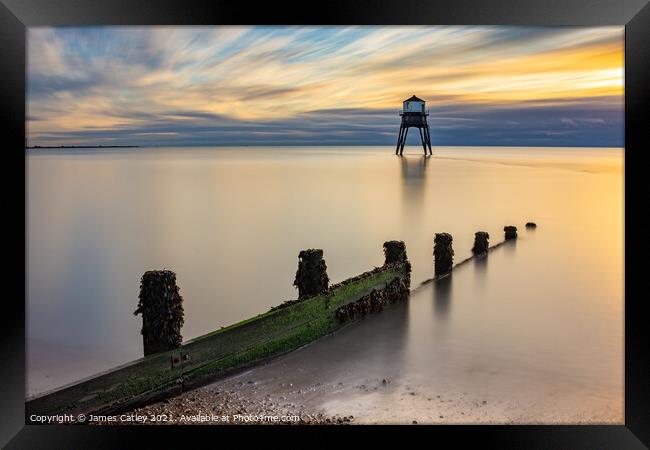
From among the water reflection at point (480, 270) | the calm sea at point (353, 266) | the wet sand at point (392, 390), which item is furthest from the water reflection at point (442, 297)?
the wet sand at point (392, 390)

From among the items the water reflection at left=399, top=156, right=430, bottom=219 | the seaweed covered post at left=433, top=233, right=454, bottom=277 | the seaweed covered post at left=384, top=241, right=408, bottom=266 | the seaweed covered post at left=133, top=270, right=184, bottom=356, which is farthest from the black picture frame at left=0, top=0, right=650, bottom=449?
the water reflection at left=399, top=156, right=430, bottom=219

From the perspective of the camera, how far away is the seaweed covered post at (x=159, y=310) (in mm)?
4910

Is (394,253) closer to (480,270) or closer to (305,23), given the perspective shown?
(480,270)

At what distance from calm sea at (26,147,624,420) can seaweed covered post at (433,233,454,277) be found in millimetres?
490

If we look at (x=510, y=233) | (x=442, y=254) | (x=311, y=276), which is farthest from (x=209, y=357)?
(x=510, y=233)

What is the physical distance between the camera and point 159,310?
16.1 ft

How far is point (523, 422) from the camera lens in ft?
17.1

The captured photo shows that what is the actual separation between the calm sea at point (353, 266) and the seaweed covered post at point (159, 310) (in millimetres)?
1723

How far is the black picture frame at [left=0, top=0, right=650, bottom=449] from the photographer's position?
14.8ft

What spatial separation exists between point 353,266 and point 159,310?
20.5ft

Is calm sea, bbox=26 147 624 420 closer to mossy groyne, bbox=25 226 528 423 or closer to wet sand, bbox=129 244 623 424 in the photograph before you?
wet sand, bbox=129 244 623 424

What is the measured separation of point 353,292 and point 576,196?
57.8 feet

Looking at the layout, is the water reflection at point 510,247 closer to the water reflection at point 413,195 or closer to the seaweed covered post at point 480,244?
the seaweed covered post at point 480,244

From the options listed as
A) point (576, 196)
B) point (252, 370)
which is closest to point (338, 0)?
point (252, 370)
